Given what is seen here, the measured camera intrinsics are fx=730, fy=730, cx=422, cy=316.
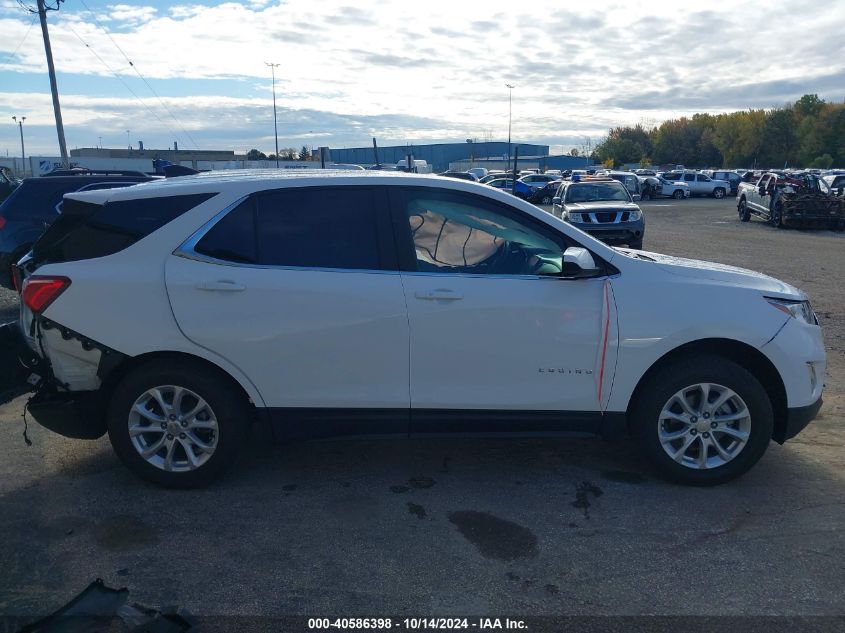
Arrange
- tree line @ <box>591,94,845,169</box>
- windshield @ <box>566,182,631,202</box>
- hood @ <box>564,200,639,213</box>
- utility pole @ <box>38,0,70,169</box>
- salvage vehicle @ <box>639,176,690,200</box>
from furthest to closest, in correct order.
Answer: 1. tree line @ <box>591,94,845,169</box>
2. salvage vehicle @ <box>639,176,690,200</box>
3. utility pole @ <box>38,0,70,169</box>
4. windshield @ <box>566,182,631,202</box>
5. hood @ <box>564,200,639,213</box>

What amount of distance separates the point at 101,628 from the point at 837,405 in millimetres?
5753

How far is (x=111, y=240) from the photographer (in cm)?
443

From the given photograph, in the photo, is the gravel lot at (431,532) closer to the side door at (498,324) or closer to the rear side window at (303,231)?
the side door at (498,324)

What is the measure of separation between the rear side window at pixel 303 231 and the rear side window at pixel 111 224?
0.29m

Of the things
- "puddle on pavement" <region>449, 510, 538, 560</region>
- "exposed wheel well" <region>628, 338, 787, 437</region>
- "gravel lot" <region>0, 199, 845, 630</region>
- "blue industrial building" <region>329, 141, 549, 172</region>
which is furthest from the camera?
"blue industrial building" <region>329, 141, 549, 172</region>

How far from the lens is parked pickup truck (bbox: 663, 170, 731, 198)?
48.3m

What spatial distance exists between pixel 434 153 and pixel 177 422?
295ft

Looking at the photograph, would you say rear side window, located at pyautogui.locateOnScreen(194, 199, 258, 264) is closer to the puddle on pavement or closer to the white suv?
the white suv

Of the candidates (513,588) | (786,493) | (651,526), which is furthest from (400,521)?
(786,493)

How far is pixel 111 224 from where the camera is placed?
4469 millimetres

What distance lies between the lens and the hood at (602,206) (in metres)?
16.0

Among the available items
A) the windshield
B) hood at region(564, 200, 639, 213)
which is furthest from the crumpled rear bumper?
the windshield

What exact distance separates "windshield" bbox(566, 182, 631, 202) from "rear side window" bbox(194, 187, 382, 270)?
45.7 ft

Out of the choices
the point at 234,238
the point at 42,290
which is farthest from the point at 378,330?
the point at 42,290
